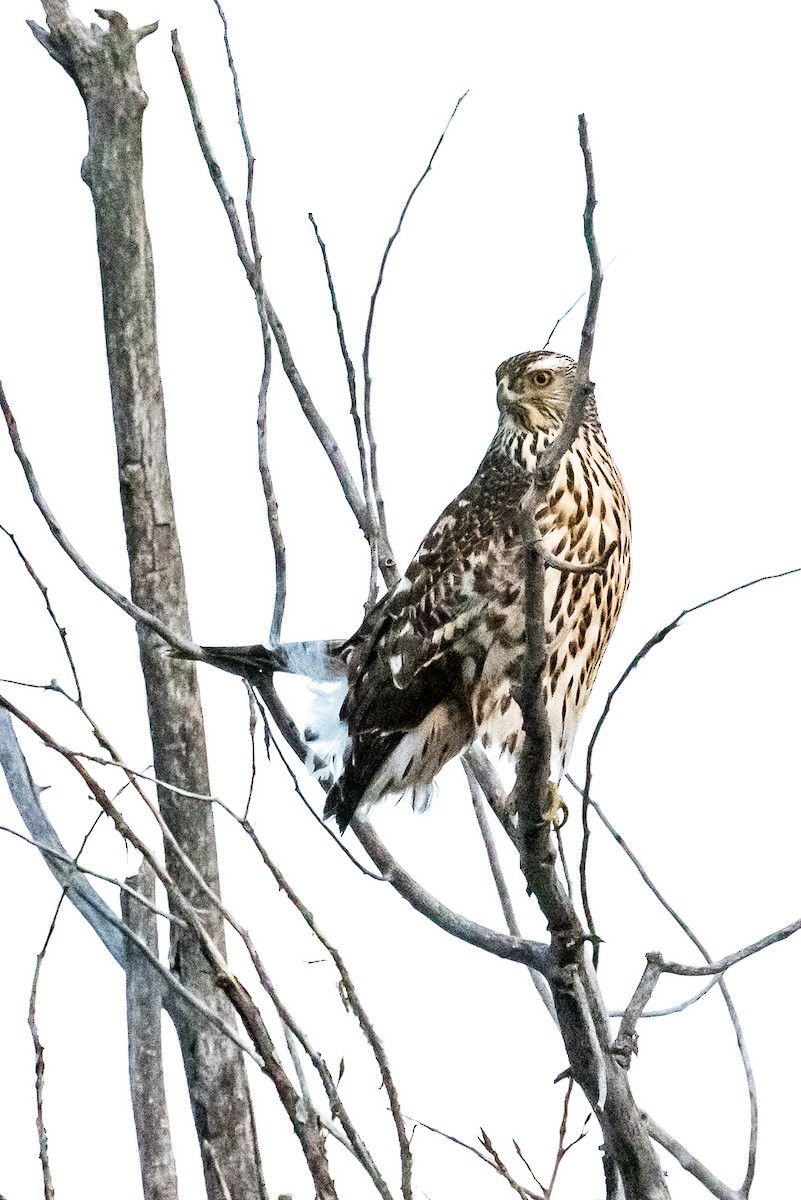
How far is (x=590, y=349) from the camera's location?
235 cm

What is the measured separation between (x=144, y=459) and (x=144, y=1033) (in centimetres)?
123

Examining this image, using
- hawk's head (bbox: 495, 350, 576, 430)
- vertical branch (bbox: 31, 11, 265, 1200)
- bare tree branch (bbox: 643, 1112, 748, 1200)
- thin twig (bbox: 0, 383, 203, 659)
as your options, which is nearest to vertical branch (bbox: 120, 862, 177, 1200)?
vertical branch (bbox: 31, 11, 265, 1200)

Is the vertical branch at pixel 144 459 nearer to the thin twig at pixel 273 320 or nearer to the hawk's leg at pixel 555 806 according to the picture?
the thin twig at pixel 273 320

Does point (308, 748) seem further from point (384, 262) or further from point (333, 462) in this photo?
point (384, 262)

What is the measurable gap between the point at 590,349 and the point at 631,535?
72.1 inches

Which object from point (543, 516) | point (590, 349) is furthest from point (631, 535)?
point (590, 349)

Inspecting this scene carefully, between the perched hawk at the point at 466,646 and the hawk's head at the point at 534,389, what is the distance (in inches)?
8.7

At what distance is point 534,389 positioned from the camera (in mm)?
4293

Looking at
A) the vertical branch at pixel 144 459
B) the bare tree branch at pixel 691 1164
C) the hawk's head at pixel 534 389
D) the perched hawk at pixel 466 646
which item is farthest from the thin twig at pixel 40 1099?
the hawk's head at pixel 534 389

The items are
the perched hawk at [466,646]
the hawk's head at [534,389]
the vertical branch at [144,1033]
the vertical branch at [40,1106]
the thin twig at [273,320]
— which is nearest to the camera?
the vertical branch at [40,1106]

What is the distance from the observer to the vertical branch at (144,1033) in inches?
120

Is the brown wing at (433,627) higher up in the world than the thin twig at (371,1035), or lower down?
higher up

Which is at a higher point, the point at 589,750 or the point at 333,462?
the point at 333,462

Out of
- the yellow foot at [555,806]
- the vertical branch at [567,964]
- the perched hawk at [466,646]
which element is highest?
the perched hawk at [466,646]
